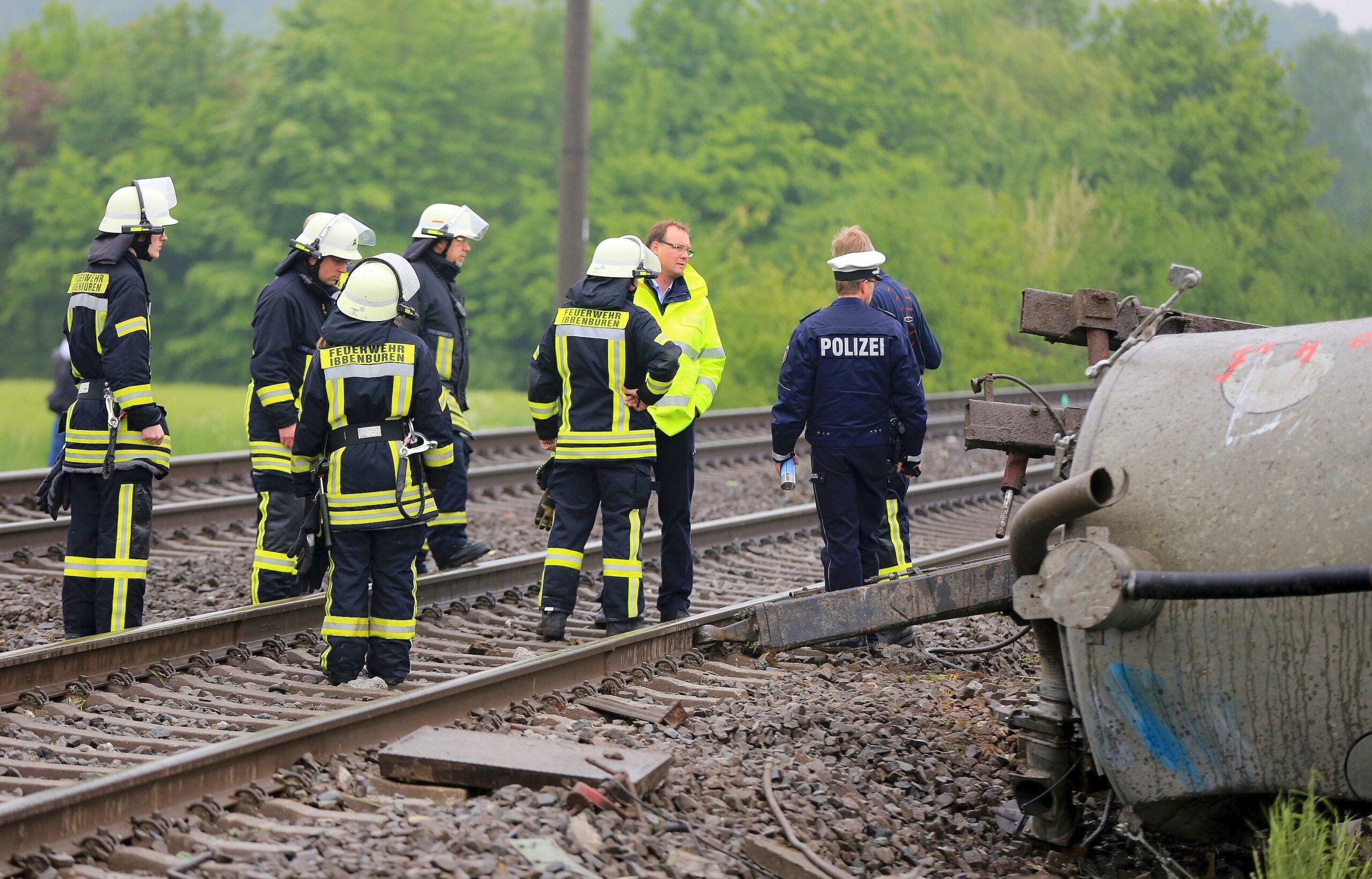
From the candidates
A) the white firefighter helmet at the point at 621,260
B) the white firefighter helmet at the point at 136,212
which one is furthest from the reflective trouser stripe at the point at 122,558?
the white firefighter helmet at the point at 621,260

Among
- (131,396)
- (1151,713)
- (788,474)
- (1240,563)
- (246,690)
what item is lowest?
(246,690)

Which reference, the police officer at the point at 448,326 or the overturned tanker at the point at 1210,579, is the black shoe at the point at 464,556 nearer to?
the police officer at the point at 448,326

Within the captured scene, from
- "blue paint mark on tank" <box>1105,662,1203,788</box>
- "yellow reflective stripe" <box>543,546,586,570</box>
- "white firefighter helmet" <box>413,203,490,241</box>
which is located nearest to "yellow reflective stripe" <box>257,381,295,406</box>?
"white firefighter helmet" <box>413,203,490,241</box>

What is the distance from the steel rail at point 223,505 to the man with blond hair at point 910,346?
4.57 metres

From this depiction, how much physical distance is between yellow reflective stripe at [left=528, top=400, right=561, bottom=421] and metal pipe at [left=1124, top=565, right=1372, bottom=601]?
4.01 metres

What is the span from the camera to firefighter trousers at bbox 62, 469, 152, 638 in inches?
279

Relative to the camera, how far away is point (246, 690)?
6301 millimetres

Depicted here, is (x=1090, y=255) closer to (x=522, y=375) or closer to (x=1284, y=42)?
A: (x=522, y=375)

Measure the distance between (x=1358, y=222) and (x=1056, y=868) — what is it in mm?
37226

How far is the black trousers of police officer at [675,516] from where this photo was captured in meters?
7.70

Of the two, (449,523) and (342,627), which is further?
(449,523)

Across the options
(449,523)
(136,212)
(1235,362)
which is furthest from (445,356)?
(1235,362)

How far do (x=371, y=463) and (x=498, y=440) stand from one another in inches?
310

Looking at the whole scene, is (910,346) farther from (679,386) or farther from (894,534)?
(679,386)
